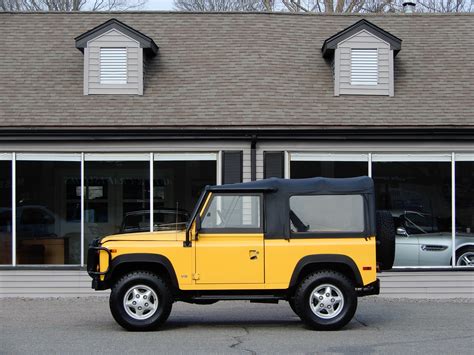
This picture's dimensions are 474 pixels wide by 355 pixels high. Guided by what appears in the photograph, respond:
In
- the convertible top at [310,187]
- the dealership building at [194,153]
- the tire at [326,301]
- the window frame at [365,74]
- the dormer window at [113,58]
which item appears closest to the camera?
the tire at [326,301]

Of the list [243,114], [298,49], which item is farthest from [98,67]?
[298,49]

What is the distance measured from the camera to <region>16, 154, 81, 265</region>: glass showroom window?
15047mm

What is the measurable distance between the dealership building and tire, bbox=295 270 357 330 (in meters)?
4.23

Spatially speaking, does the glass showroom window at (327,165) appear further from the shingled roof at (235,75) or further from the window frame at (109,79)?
the window frame at (109,79)

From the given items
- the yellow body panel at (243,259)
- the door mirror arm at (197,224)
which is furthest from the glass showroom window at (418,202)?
the door mirror arm at (197,224)

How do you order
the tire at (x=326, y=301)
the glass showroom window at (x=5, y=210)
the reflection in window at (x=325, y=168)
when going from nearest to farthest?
the tire at (x=326, y=301)
the glass showroom window at (x=5, y=210)
the reflection in window at (x=325, y=168)

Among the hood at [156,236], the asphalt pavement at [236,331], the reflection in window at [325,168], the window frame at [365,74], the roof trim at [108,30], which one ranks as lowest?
the asphalt pavement at [236,331]

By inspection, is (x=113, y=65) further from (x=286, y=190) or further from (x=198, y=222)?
(x=286, y=190)

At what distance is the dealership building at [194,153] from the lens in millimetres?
14883

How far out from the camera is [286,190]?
439 inches

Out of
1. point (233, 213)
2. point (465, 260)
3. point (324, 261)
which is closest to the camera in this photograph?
point (324, 261)

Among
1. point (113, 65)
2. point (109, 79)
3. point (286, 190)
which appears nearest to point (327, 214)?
point (286, 190)

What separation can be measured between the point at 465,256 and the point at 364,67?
412cm

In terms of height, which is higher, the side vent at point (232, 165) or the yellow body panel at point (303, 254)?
the side vent at point (232, 165)
